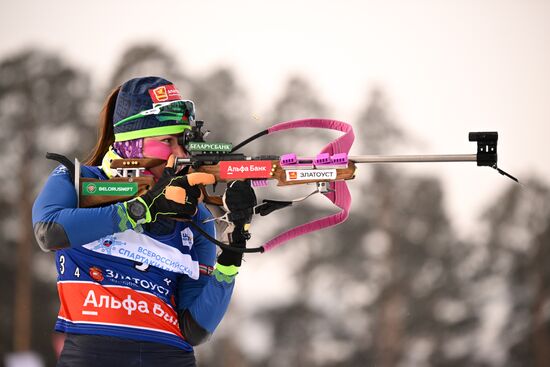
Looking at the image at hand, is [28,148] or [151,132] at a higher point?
[151,132]

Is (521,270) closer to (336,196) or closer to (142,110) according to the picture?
(336,196)

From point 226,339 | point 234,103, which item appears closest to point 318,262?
point 226,339

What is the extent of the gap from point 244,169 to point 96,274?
49cm

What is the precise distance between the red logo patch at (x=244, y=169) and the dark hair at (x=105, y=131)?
393 millimetres

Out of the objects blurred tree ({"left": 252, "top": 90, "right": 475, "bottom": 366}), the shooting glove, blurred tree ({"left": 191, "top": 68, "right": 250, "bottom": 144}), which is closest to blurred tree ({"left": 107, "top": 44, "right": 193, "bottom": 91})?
blurred tree ({"left": 191, "top": 68, "right": 250, "bottom": 144})

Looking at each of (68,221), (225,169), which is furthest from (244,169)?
(68,221)

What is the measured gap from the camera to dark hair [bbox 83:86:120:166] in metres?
2.51

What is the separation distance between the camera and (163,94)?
2453mm

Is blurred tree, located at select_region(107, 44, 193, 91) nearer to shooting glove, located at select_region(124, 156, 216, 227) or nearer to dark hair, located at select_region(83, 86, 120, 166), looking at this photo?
dark hair, located at select_region(83, 86, 120, 166)

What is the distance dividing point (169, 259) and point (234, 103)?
6.69m

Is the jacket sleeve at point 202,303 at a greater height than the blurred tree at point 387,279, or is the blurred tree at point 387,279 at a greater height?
the jacket sleeve at point 202,303

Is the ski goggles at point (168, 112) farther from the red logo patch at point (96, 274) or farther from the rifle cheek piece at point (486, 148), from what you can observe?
the rifle cheek piece at point (486, 148)

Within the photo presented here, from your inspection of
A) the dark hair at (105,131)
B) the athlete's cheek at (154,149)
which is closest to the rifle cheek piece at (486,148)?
the athlete's cheek at (154,149)

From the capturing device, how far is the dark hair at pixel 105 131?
8.24 ft
